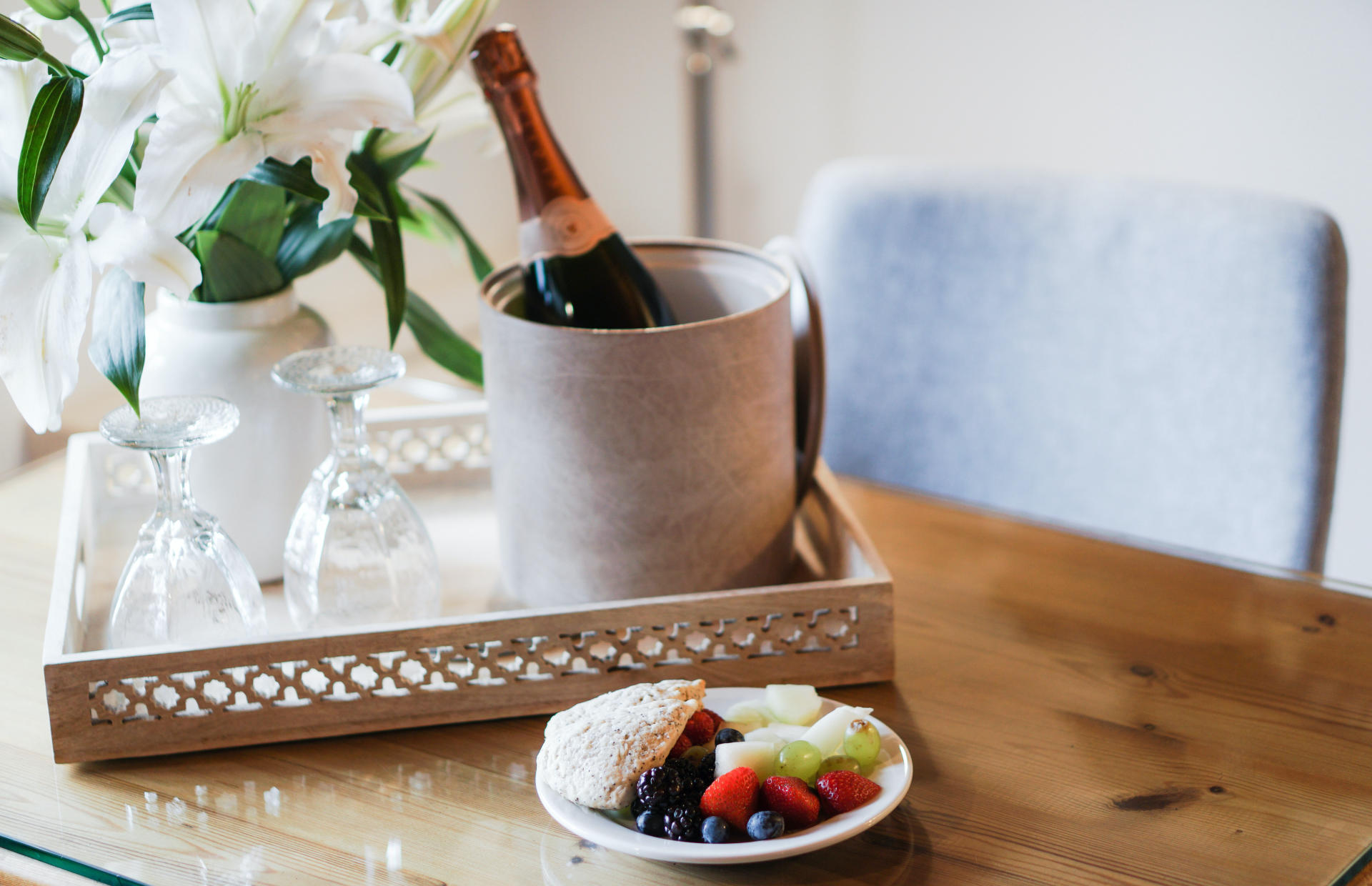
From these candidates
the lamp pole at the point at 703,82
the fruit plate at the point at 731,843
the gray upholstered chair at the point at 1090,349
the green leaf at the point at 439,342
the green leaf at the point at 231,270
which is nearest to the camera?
the fruit plate at the point at 731,843

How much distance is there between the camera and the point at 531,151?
2.50 ft

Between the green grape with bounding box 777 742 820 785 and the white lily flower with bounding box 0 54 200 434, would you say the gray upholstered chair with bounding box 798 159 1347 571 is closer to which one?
the green grape with bounding box 777 742 820 785

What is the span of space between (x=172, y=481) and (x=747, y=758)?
1.07ft

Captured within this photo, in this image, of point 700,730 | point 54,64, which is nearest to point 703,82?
point 54,64

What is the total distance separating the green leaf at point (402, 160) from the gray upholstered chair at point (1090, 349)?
→ 57 centimetres

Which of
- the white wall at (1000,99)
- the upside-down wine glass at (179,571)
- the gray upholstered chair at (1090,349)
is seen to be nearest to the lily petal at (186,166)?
the upside-down wine glass at (179,571)

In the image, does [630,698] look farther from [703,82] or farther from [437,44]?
[703,82]

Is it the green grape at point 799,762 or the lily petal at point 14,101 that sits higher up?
the lily petal at point 14,101

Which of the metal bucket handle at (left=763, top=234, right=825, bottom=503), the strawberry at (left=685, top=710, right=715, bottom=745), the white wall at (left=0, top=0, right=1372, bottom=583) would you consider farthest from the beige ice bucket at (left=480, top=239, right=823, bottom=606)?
the white wall at (left=0, top=0, right=1372, bottom=583)

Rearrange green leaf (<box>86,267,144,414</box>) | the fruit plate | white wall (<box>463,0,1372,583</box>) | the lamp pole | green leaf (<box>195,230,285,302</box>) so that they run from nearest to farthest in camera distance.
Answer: the fruit plate → green leaf (<box>86,267,144,414</box>) → green leaf (<box>195,230,285,302</box>) → white wall (<box>463,0,1372,583</box>) → the lamp pole

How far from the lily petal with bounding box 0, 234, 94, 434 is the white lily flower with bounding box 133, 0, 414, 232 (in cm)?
4

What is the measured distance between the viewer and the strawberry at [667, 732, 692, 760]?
531 millimetres

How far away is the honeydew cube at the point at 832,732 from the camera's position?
536 mm

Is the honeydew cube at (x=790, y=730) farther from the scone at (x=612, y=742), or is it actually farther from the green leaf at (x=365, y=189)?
the green leaf at (x=365, y=189)
